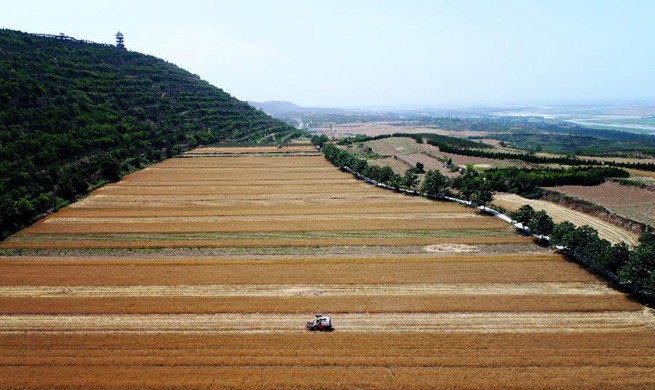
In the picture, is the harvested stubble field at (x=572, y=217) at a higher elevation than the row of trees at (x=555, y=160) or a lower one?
lower

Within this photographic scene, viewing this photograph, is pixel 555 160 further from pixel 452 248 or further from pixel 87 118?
pixel 87 118

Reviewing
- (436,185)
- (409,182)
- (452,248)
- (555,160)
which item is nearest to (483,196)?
(436,185)

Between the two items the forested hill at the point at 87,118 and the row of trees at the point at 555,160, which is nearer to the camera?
the forested hill at the point at 87,118

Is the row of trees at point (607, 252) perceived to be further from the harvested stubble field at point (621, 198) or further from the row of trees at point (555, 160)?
the row of trees at point (555, 160)

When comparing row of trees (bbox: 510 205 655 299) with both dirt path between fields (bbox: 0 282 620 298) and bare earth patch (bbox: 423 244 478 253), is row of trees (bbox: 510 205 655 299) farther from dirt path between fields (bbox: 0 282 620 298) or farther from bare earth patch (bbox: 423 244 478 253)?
bare earth patch (bbox: 423 244 478 253)

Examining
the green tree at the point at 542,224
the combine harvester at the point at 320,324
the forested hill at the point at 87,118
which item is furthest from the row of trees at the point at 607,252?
the forested hill at the point at 87,118

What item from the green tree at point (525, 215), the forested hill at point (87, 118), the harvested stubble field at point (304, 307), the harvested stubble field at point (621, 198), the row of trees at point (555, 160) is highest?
the forested hill at point (87, 118)

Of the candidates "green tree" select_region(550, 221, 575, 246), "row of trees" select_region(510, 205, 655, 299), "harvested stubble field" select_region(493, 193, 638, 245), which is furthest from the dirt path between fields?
"harvested stubble field" select_region(493, 193, 638, 245)
